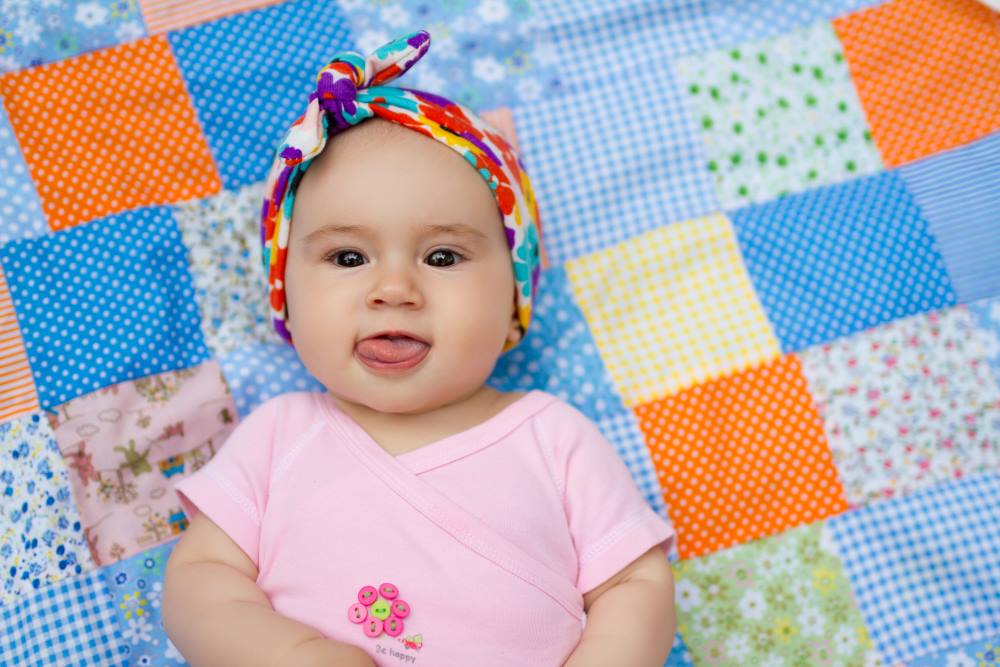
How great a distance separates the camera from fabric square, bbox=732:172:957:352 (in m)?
1.73

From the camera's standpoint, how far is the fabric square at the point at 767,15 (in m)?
1.85

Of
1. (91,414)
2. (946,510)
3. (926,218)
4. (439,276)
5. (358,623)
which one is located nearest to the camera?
(358,623)

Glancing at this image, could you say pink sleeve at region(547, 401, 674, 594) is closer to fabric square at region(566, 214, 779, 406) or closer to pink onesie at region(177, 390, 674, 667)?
pink onesie at region(177, 390, 674, 667)

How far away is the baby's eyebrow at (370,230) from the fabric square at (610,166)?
0.43 meters

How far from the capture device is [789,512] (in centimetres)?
164

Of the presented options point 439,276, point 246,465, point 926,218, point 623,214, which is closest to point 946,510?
point 926,218

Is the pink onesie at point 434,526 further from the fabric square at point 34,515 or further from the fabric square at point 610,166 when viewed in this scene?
the fabric square at point 610,166

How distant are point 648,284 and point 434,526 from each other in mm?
696

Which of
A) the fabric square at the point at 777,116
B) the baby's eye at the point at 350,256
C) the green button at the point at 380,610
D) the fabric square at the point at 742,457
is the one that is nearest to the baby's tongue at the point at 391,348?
the baby's eye at the point at 350,256

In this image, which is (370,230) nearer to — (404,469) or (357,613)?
(404,469)

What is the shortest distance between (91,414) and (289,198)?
0.50m

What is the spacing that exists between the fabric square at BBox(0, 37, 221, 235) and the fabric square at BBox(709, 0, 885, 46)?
103 cm

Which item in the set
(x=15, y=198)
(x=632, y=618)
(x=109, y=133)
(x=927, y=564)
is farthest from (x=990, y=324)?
(x=15, y=198)

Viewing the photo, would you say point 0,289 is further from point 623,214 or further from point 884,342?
point 884,342
